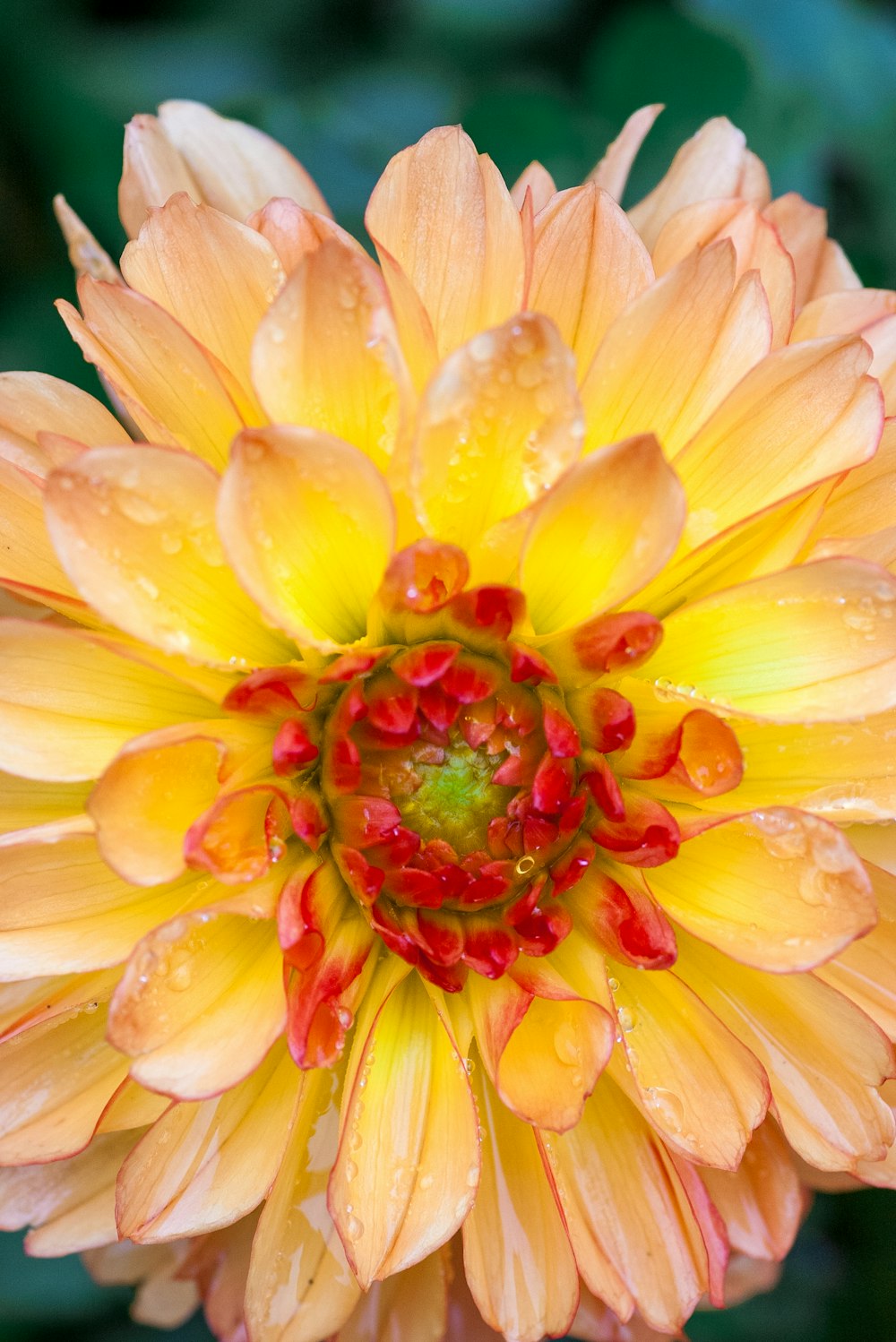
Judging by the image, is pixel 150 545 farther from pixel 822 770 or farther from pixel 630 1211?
pixel 630 1211

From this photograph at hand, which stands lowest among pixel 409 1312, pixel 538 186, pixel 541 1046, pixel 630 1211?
pixel 409 1312

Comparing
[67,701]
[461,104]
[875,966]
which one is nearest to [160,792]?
[67,701]

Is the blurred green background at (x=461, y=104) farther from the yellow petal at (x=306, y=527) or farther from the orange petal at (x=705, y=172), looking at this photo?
the yellow petal at (x=306, y=527)

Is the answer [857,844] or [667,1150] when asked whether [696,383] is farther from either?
[667,1150]

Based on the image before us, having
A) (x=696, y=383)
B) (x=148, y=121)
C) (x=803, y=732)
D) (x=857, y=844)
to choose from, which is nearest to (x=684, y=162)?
(x=696, y=383)

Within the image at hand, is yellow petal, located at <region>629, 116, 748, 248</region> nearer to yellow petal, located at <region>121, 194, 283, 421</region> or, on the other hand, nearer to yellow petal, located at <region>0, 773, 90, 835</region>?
yellow petal, located at <region>121, 194, 283, 421</region>

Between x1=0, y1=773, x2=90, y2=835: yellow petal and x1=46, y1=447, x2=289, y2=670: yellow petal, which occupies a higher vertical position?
x1=46, y1=447, x2=289, y2=670: yellow petal

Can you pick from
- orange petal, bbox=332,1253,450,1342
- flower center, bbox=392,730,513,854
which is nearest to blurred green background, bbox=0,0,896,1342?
orange petal, bbox=332,1253,450,1342
